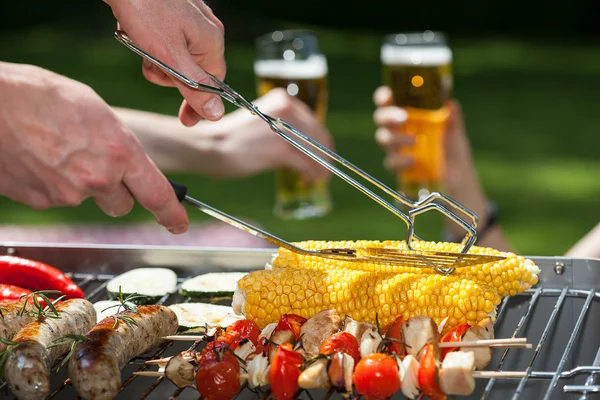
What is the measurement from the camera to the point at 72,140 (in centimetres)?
277

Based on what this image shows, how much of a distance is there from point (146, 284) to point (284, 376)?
887 mm

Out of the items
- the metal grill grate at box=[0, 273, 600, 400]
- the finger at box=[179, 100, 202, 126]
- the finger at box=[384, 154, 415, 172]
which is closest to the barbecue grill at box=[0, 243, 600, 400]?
the metal grill grate at box=[0, 273, 600, 400]

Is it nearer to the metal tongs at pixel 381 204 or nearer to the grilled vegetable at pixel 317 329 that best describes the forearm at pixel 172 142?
the metal tongs at pixel 381 204

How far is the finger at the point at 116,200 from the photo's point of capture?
111 inches

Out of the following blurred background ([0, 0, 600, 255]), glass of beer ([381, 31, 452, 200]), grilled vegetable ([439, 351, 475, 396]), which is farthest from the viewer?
blurred background ([0, 0, 600, 255])

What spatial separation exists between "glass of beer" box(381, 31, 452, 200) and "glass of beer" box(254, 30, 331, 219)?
0.36 meters

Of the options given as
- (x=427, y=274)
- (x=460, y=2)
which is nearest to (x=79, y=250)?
(x=427, y=274)

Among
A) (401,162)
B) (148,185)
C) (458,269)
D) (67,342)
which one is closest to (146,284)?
(148,185)

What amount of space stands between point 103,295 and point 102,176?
442 millimetres

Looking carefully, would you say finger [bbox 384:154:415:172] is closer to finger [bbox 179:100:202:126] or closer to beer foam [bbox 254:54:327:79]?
beer foam [bbox 254:54:327:79]

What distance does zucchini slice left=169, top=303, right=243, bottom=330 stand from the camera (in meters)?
2.62

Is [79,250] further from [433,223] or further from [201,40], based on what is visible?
[433,223]

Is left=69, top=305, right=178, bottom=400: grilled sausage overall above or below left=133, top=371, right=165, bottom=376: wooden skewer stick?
above

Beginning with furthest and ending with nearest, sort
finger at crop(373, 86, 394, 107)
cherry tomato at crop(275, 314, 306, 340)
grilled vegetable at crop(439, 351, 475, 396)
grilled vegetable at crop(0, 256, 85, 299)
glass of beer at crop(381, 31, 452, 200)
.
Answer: finger at crop(373, 86, 394, 107) < glass of beer at crop(381, 31, 452, 200) < grilled vegetable at crop(0, 256, 85, 299) < cherry tomato at crop(275, 314, 306, 340) < grilled vegetable at crop(439, 351, 475, 396)
